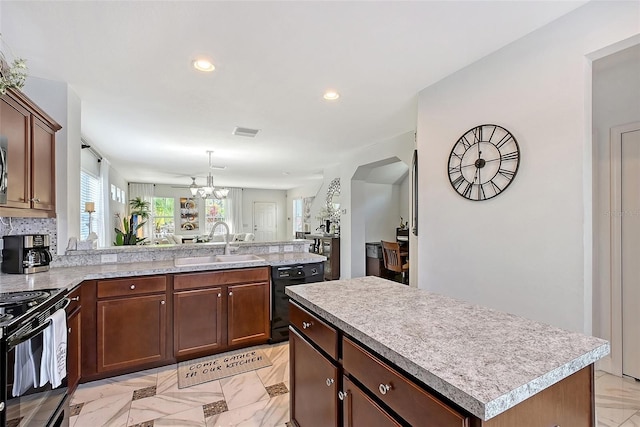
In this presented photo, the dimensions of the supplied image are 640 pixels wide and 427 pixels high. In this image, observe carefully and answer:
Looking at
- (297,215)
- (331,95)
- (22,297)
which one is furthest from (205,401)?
(297,215)

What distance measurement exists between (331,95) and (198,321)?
248cm

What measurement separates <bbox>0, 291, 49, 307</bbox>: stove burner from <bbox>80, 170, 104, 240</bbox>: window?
8.92 feet

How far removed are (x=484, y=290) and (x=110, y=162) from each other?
22.4 feet

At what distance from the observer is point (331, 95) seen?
9.58 ft

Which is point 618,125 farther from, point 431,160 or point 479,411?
point 479,411

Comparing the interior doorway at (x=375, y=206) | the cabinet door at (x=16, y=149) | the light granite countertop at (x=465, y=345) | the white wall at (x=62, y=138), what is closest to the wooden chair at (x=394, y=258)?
the interior doorway at (x=375, y=206)

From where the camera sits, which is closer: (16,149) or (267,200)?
(16,149)

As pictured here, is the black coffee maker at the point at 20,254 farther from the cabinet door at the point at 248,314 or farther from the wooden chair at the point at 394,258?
the wooden chair at the point at 394,258

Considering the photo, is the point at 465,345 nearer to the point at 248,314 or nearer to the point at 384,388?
the point at 384,388

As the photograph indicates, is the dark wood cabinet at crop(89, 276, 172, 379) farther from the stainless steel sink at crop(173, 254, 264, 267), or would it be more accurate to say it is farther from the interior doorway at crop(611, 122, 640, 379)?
the interior doorway at crop(611, 122, 640, 379)

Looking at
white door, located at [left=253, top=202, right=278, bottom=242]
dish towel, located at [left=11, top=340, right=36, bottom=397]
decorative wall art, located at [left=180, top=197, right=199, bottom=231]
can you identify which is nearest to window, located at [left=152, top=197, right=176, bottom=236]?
decorative wall art, located at [left=180, top=197, right=199, bottom=231]

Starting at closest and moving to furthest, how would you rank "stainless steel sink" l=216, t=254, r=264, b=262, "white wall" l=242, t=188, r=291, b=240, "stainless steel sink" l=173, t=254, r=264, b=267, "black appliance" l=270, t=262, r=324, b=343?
"black appliance" l=270, t=262, r=324, b=343 → "stainless steel sink" l=173, t=254, r=264, b=267 → "stainless steel sink" l=216, t=254, r=264, b=262 → "white wall" l=242, t=188, r=291, b=240

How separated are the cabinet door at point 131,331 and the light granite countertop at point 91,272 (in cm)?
22

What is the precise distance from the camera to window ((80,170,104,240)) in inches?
166
